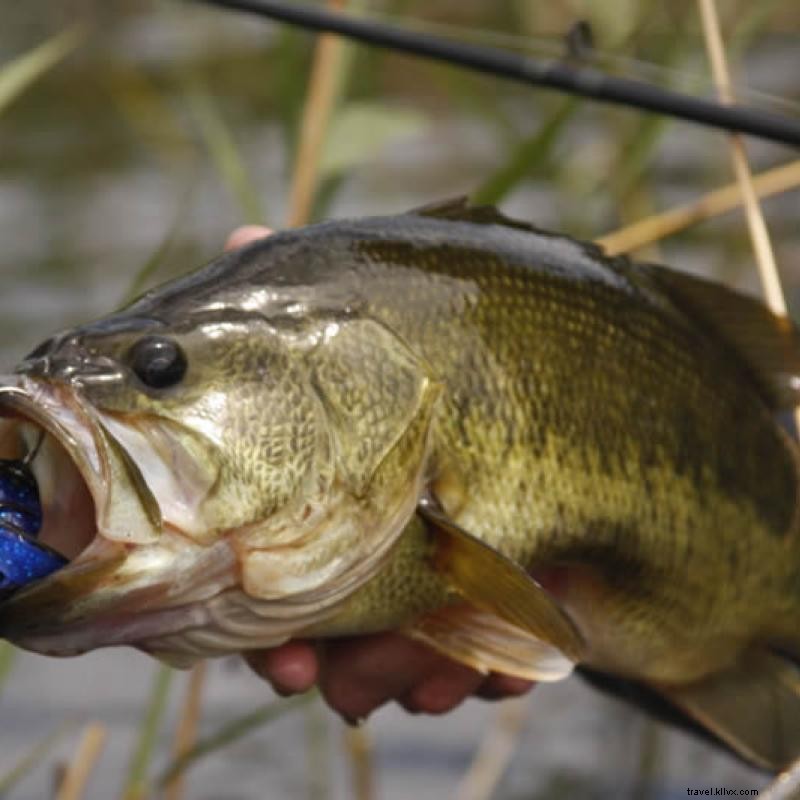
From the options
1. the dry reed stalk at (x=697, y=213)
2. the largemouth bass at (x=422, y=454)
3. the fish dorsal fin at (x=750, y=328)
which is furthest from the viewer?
the dry reed stalk at (x=697, y=213)

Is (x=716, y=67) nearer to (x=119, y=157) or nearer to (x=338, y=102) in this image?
(x=338, y=102)

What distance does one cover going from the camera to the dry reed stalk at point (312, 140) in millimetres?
2861

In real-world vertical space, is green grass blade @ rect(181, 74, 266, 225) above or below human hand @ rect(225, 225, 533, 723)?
above

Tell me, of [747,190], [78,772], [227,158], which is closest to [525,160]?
[747,190]

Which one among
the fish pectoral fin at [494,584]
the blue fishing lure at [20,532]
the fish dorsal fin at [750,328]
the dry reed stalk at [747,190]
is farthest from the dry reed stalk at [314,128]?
the blue fishing lure at [20,532]

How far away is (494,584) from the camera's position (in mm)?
1913

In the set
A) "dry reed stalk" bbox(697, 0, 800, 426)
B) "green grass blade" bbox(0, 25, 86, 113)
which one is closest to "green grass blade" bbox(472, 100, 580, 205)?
"dry reed stalk" bbox(697, 0, 800, 426)

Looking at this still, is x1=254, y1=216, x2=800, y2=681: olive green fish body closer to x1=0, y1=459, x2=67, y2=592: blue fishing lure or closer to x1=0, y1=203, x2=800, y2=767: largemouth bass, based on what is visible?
x1=0, y1=203, x2=800, y2=767: largemouth bass

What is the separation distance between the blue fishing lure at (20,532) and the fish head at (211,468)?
2cm

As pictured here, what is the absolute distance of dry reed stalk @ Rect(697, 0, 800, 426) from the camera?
94.4 inches

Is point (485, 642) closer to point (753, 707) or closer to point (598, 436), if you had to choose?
point (598, 436)

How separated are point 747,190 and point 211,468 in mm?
979

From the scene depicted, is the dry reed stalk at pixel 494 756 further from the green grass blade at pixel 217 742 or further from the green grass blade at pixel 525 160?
the green grass blade at pixel 525 160

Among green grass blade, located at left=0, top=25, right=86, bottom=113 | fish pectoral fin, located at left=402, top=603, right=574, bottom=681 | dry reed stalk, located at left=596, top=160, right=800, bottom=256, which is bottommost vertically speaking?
fish pectoral fin, located at left=402, top=603, right=574, bottom=681
